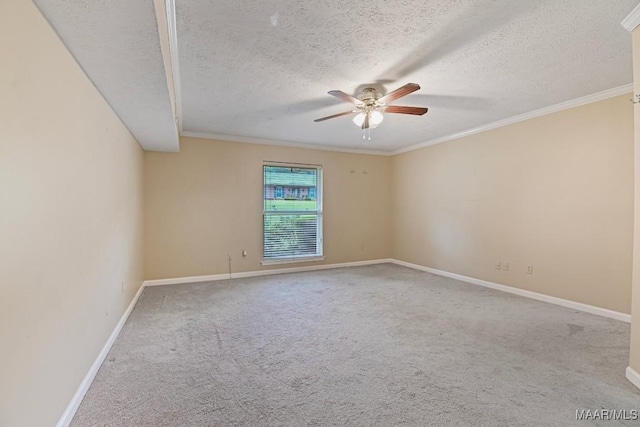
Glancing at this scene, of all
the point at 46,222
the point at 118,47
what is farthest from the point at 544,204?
the point at 46,222

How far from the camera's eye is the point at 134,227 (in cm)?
376

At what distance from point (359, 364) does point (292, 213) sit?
358cm

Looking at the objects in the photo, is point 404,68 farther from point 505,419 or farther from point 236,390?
point 236,390

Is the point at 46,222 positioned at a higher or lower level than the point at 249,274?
higher

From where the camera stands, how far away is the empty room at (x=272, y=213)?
1532mm

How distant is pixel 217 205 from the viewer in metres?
4.97

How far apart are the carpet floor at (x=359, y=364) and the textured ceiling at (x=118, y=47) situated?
203cm

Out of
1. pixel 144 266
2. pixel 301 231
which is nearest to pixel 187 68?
pixel 144 266

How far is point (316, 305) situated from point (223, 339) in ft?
4.09

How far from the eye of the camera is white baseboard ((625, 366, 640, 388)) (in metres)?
1.94

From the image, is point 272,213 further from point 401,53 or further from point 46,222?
point 46,222

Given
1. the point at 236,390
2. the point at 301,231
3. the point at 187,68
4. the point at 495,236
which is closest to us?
the point at 236,390

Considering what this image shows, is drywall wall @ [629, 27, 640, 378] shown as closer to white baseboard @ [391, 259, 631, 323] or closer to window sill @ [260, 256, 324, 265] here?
white baseboard @ [391, 259, 631, 323]

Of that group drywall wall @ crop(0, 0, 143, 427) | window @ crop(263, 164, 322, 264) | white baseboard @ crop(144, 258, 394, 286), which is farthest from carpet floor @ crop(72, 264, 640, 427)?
window @ crop(263, 164, 322, 264)
